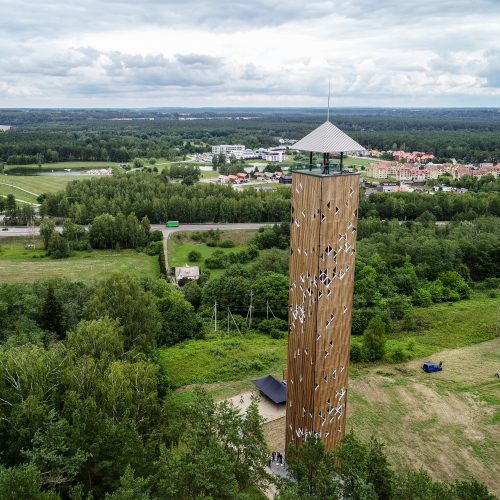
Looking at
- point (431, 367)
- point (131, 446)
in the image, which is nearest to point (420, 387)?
point (431, 367)

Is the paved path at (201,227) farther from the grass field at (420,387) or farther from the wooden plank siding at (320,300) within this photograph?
the wooden plank siding at (320,300)

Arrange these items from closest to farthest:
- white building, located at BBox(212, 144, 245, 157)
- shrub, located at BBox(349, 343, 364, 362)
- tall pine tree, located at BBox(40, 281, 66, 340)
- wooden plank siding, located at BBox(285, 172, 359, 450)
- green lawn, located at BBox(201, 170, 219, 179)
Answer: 1. wooden plank siding, located at BBox(285, 172, 359, 450)
2. tall pine tree, located at BBox(40, 281, 66, 340)
3. shrub, located at BBox(349, 343, 364, 362)
4. green lawn, located at BBox(201, 170, 219, 179)
5. white building, located at BBox(212, 144, 245, 157)

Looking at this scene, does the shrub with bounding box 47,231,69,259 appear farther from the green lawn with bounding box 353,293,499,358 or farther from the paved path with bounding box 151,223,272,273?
the green lawn with bounding box 353,293,499,358

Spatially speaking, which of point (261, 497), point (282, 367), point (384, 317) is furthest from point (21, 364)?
point (384, 317)

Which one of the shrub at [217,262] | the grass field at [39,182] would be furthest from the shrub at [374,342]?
the grass field at [39,182]

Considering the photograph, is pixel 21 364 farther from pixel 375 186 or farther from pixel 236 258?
pixel 375 186

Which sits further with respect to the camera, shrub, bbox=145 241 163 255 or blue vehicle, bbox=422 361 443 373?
shrub, bbox=145 241 163 255

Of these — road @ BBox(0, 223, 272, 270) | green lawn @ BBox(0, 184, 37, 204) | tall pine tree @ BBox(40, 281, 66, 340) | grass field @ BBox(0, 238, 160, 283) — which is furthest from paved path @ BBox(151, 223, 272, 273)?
tall pine tree @ BBox(40, 281, 66, 340)
